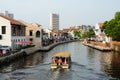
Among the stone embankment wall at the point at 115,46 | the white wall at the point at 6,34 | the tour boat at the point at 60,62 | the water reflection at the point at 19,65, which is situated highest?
the white wall at the point at 6,34

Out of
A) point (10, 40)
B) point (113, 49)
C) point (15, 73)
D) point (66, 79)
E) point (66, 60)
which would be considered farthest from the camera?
point (113, 49)

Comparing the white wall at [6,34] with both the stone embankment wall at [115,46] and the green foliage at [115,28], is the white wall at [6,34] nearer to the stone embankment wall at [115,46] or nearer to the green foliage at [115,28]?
the green foliage at [115,28]

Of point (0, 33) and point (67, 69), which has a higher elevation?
point (0, 33)

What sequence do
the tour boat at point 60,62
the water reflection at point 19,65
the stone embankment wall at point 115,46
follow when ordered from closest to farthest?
the tour boat at point 60,62 → the water reflection at point 19,65 → the stone embankment wall at point 115,46

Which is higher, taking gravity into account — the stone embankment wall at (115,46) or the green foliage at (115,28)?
the green foliage at (115,28)

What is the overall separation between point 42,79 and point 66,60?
1073 cm

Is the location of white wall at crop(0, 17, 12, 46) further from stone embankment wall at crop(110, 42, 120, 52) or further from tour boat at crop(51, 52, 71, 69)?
stone embankment wall at crop(110, 42, 120, 52)

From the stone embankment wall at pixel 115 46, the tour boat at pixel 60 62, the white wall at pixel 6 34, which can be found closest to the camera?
the tour boat at pixel 60 62

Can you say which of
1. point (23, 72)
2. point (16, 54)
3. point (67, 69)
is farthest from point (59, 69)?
point (16, 54)

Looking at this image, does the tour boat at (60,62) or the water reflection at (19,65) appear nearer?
the tour boat at (60,62)

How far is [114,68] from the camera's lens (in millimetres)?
54281

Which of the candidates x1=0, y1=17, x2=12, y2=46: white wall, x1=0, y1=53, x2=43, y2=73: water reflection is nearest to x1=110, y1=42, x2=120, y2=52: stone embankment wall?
x1=0, y1=17, x2=12, y2=46: white wall

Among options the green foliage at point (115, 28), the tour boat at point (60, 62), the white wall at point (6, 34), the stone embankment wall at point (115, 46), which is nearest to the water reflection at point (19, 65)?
the tour boat at point (60, 62)

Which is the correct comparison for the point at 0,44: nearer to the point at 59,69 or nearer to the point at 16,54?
the point at 16,54
